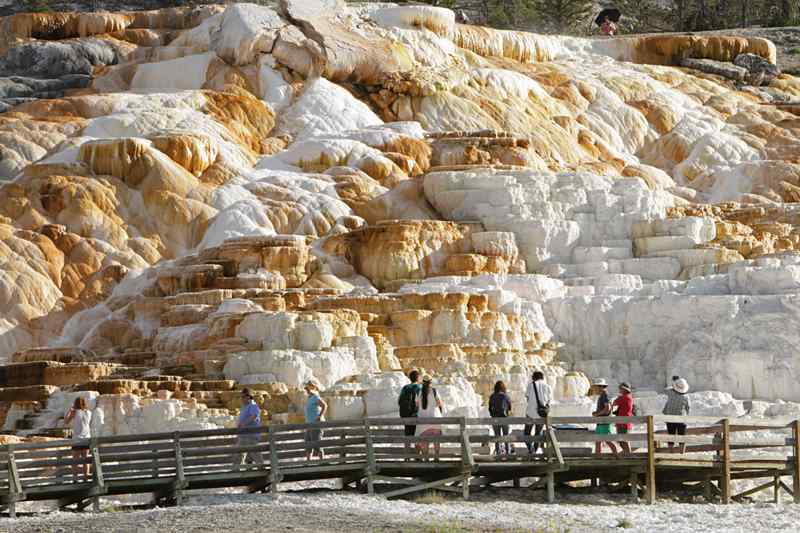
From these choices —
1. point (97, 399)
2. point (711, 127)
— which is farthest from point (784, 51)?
point (97, 399)

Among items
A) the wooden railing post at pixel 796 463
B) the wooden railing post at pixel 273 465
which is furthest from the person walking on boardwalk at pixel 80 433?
the wooden railing post at pixel 796 463

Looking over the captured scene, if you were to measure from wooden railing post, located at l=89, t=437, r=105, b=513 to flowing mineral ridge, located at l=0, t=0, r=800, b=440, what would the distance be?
5.93 m

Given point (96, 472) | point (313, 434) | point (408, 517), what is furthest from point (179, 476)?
point (408, 517)

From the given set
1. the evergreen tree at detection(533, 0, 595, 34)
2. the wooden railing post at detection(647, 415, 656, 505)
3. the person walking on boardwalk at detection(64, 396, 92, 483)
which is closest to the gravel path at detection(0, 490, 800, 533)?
the wooden railing post at detection(647, 415, 656, 505)

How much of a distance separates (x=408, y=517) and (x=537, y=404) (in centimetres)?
339

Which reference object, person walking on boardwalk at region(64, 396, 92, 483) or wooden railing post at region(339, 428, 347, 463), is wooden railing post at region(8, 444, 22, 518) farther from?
wooden railing post at region(339, 428, 347, 463)

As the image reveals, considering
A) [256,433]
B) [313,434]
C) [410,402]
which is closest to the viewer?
[256,433]

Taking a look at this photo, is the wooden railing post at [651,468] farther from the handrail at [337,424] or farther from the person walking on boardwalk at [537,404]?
the person walking on boardwalk at [537,404]

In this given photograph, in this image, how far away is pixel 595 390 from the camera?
3375 cm

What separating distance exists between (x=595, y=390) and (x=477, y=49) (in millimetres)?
22018

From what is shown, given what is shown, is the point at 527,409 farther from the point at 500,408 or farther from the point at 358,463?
the point at 358,463

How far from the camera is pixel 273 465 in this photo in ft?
74.3

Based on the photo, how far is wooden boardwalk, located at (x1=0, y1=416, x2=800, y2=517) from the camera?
74.2ft

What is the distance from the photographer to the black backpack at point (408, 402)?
930 inches
